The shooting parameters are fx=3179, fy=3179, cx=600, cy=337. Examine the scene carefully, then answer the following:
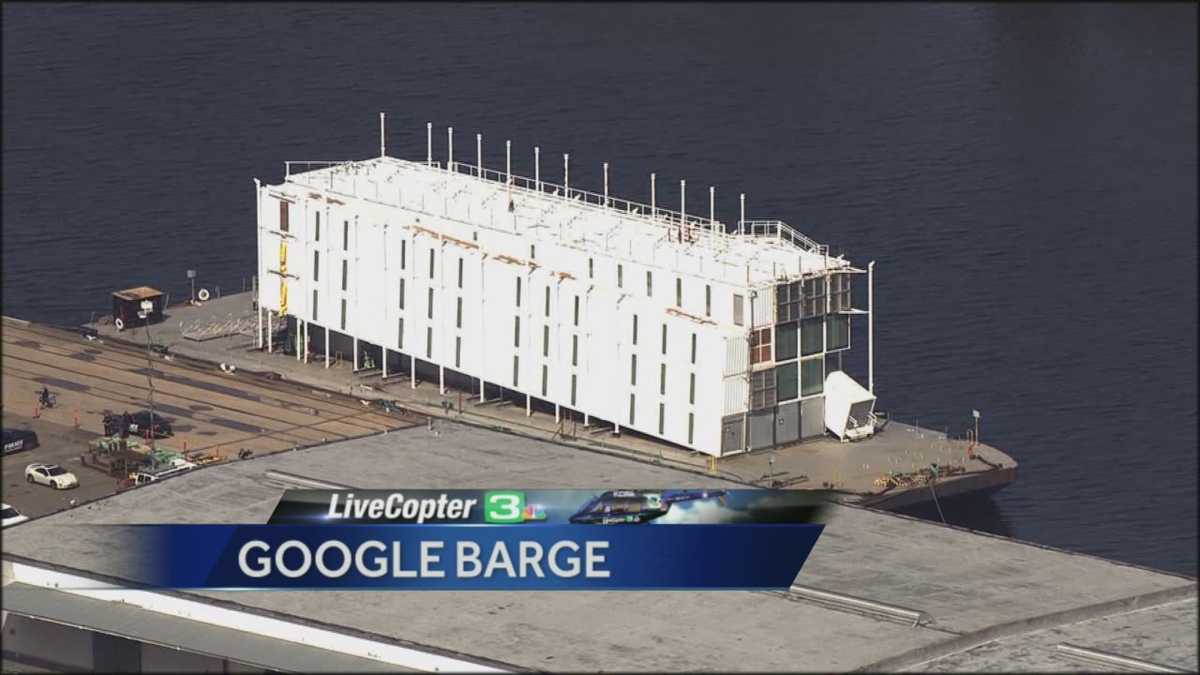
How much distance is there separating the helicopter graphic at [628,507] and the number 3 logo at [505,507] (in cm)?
331

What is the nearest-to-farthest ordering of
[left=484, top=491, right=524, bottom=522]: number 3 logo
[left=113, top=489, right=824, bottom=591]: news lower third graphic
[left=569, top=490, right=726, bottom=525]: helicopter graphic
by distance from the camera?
[left=484, top=491, right=524, bottom=522]: number 3 logo < [left=569, top=490, right=726, bottom=525]: helicopter graphic < [left=113, top=489, right=824, bottom=591]: news lower third graphic

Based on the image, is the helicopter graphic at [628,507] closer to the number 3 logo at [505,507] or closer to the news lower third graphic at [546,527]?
the news lower third graphic at [546,527]

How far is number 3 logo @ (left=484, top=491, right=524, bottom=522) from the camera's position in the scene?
193m

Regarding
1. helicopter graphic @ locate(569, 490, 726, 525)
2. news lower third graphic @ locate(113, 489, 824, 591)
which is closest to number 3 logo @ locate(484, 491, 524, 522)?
news lower third graphic @ locate(113, 489, 824, 591)

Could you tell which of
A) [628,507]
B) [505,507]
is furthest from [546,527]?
[628,507]

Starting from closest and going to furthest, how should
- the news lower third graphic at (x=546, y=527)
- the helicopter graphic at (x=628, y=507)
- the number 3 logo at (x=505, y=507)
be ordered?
the number 3 logo at (x=505, y=507), the helicopter graphic at (x=628, y=507), the news lower third graphic at (x=546, y=527)

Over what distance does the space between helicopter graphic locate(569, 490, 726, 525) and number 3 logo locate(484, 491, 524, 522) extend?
10.9 feet

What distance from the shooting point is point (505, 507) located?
193m

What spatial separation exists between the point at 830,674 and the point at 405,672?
1027 inches

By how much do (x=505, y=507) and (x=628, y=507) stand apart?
747cm

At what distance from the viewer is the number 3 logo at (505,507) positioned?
632ft

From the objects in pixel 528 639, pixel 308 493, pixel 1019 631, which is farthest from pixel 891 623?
pixel 308 493

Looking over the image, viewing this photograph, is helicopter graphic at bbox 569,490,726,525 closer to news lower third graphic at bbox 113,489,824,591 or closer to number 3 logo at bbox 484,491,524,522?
news lower third graphic at bbox 113,489,824,591

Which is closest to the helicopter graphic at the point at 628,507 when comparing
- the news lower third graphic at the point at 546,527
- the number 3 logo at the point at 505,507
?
the news lower third graphic at the point at 546,527
